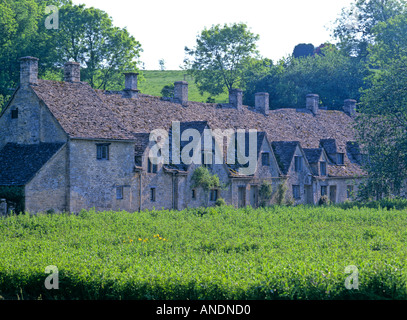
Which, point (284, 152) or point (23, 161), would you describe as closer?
point (23, 161)

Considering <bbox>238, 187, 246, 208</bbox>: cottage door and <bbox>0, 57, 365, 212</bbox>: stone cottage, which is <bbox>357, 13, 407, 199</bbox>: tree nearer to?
<bbox>0, 57, 365, 212</bbox>: stone cottage

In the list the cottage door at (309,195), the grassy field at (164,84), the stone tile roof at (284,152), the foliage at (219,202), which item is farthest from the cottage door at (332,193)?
the grassy field at (164,84)

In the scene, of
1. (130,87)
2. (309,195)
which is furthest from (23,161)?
(309,195)

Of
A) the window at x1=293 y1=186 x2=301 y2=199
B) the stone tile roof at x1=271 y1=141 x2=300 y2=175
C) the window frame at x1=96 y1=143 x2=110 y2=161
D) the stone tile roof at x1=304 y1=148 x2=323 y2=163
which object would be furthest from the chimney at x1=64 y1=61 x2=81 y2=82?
the stone tile roof at x1=304 y1=148 x2=323 y2=163

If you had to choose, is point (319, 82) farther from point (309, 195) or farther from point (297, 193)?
point (297, 193)

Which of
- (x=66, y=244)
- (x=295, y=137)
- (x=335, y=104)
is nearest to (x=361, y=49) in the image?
(x=335, y=104)

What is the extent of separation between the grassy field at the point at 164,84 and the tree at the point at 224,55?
49.7 feet

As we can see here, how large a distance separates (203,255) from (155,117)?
27078 millimetres

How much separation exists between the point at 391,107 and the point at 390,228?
1820 centimetres

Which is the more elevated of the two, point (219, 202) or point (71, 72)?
point (71, 72)

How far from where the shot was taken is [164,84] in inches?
4788

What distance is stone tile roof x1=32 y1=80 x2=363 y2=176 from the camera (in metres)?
42.6

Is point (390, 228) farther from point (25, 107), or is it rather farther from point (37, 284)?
point (25, 107)

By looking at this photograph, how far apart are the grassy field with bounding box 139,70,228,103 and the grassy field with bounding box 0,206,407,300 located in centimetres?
7176
